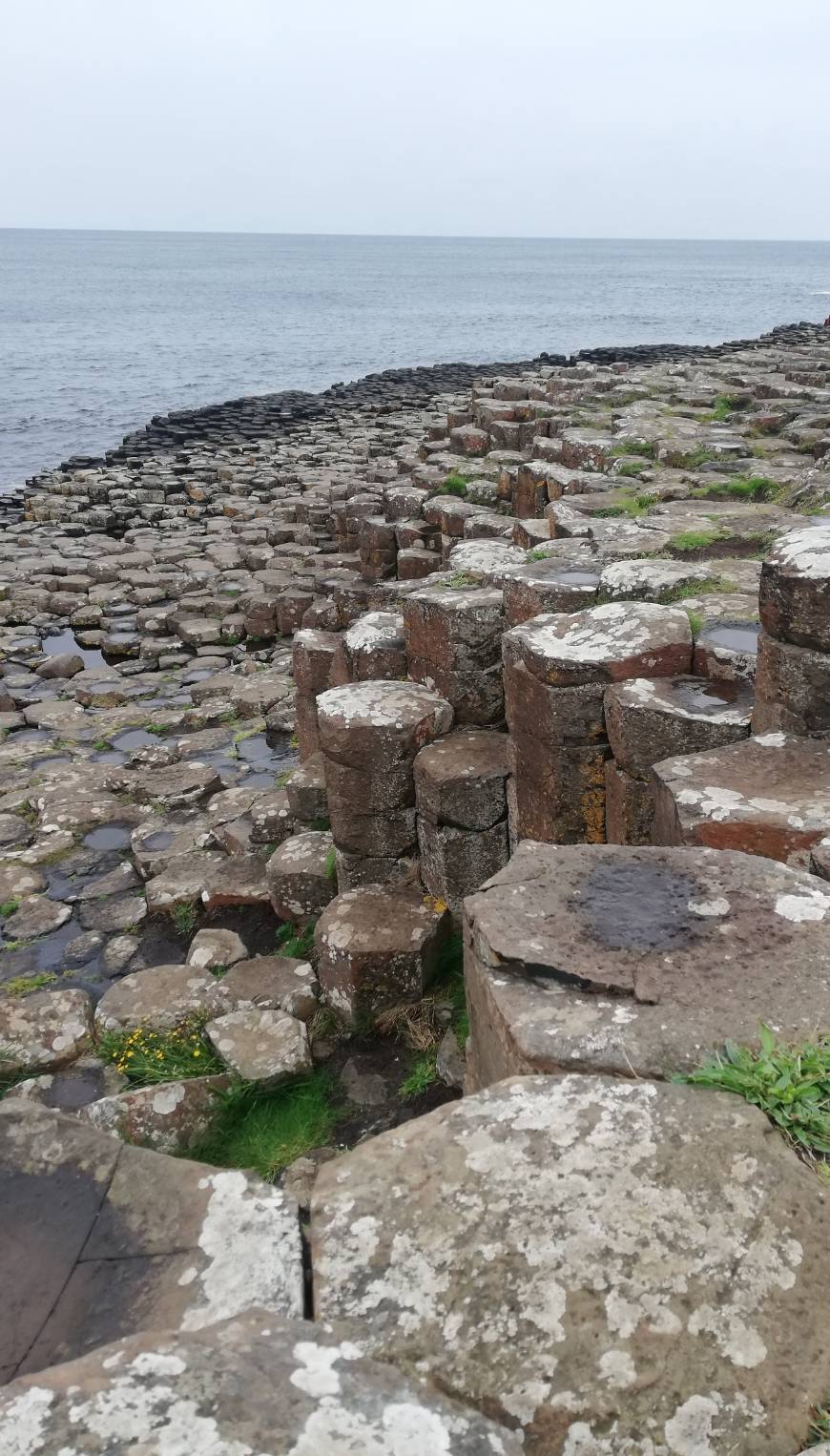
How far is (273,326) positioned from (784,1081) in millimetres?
88648

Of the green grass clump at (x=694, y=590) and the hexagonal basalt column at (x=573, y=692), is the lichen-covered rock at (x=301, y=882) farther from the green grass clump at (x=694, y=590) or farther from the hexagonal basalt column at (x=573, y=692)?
the green grass clump at (x=694, y=590)

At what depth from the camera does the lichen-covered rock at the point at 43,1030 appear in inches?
220

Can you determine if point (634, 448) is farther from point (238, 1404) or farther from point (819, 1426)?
point (238, 1404)

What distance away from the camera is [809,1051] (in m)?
2.30

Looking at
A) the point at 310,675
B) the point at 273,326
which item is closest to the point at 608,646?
the point at 310,675

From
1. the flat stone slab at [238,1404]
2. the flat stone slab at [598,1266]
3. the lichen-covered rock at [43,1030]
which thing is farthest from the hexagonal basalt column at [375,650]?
the flat stone slab at [238,1404]

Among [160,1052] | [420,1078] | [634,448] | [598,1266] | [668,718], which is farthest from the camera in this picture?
[634,448]

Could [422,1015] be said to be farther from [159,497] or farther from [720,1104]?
[159,497]

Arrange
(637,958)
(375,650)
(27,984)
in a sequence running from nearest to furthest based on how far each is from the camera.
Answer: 1. (637,958)
2. (27,984)
3. (375,650)

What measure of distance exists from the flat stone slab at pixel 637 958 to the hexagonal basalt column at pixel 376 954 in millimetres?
2316

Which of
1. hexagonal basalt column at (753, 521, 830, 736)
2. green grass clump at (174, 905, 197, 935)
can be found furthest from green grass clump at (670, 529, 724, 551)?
green grass clump at (174, 905, 197, 935)

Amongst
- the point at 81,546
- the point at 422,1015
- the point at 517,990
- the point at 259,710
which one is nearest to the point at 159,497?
the point at 81,546

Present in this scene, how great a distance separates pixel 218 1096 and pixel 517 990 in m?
2.98

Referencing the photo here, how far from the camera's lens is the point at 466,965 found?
309 centimetres
